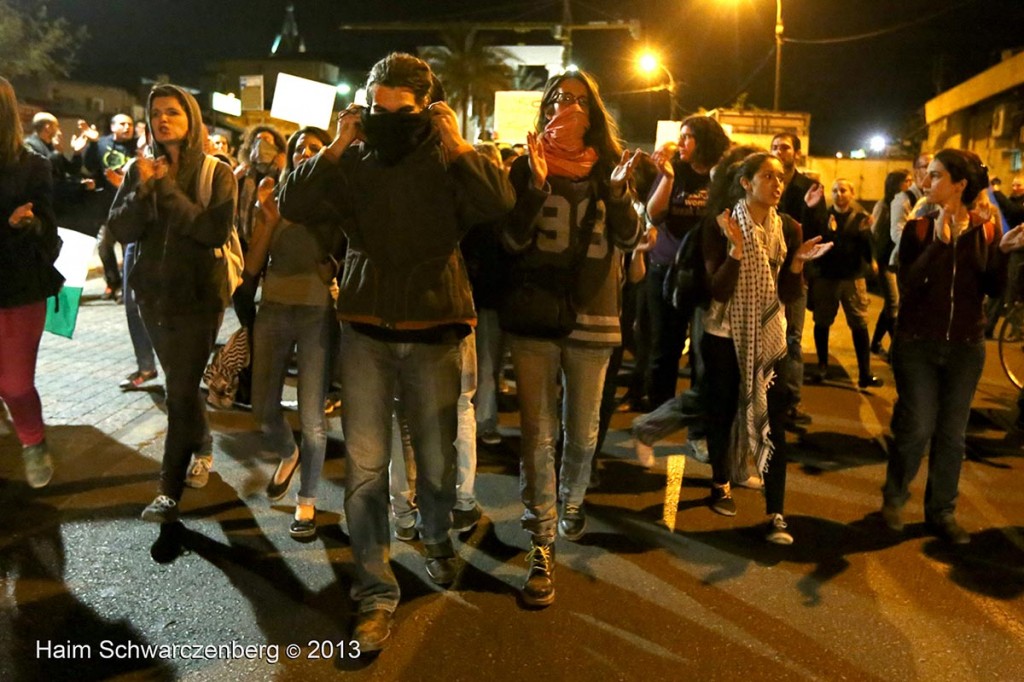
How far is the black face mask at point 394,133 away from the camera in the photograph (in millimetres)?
3004

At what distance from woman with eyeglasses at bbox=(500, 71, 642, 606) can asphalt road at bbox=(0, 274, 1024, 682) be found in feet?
1.31

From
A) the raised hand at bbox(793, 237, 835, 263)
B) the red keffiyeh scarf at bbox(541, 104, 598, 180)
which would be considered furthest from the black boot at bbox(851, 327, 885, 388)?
the red keffiyeh scarf at bbox(541, 104, 598, 180)

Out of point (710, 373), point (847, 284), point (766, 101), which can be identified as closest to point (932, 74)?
point (766, 101)

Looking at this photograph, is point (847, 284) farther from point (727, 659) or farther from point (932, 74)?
point (932, 74)

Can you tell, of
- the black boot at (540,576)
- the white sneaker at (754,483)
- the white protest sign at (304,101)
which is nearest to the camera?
the black boot at (540,576)

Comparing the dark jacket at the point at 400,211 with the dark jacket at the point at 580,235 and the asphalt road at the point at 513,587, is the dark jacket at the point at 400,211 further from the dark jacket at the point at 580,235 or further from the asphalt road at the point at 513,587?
the asphalt road at the point at 513,587

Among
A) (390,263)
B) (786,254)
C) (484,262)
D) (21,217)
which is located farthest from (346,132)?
(786,254)

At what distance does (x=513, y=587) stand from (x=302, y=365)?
1.48m

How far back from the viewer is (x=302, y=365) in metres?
4.09

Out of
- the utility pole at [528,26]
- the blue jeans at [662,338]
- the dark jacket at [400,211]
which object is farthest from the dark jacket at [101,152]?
the utility pole at [528,26]

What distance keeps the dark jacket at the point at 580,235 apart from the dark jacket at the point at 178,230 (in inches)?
56.0

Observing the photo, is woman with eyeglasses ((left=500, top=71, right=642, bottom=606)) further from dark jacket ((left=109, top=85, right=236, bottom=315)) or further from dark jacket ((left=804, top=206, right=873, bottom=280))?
dark jacket ((left=804, top=206, right=873, bottom=280))

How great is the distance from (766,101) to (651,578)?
37959 millimetres

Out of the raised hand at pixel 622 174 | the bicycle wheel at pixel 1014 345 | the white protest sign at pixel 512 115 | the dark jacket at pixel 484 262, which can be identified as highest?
the white protest sign at pixel 512 115
